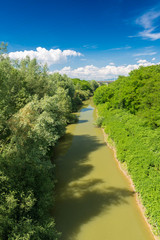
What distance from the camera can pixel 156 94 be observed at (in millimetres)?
20000

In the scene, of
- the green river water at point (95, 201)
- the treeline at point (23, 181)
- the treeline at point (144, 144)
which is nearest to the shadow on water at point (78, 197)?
the green river water at point (95, 201)

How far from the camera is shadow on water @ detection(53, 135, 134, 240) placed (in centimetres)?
1120

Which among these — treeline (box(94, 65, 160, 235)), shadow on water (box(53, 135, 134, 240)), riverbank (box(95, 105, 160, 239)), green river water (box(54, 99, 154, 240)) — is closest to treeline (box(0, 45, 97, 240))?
shadow on water (box(53, 135, 134, 240))

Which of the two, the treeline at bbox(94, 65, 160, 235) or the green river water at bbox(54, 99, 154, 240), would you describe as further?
the treeline at bbox(94, 65, 160, 235)

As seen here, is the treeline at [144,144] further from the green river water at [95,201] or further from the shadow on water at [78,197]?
the shadow on water at [78,197]

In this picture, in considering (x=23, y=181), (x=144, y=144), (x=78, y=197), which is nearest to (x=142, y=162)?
(x=144, y=144)

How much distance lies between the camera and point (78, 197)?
13586 mm

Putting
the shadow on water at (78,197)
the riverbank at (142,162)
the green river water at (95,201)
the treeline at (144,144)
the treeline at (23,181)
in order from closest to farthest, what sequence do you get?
the treeline at (23,181) → the green river water at (95,201) → the riverbank at (142,162) → the treeline at (144,144) → the shadow on water at (78,197)

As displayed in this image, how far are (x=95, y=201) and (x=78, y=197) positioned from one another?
1703 millimetres

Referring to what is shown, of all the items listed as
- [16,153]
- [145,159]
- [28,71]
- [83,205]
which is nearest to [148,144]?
[145,159]

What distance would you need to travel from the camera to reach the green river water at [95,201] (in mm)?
10445

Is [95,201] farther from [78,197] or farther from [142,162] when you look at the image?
[142,162]

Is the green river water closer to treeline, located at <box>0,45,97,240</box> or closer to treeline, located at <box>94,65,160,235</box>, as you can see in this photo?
treeline, located at <box>94,65,160,235</box>

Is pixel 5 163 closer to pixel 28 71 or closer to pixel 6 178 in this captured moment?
pixel 6 178
